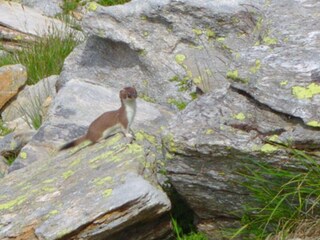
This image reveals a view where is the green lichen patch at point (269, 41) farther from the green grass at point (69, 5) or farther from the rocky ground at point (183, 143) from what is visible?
the green grass at point (69, 5)

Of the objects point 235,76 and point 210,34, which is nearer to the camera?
point 235,76

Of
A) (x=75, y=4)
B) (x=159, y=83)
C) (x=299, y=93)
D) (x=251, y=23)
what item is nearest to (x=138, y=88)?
(x=159, y=83)

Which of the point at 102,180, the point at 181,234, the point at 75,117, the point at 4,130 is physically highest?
the point at 102,180

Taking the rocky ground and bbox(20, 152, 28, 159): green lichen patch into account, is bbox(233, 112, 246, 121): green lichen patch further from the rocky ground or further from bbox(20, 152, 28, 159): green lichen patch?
bbox(20, 152, 28, 159): green lichen patch

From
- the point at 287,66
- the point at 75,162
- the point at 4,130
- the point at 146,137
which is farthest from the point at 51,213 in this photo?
the point at 4,130

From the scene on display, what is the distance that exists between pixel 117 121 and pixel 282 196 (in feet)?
6.41

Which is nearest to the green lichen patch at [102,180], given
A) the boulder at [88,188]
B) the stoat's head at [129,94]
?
the boulder at [88,188]

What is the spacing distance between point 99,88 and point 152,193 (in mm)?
2839

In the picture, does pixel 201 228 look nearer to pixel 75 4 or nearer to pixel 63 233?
pixel 63 233

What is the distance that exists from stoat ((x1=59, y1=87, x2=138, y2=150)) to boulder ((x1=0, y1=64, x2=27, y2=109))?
10.7 feet

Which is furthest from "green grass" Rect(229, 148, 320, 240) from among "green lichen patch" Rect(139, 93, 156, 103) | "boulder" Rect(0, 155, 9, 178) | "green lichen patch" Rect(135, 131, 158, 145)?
"boulder" Rect(0, 155, 9, 178)

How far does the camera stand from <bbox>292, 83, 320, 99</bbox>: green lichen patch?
6371 millimetres

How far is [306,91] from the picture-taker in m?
6.40

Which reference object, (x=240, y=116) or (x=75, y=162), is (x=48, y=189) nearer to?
(x=75, y=162)
